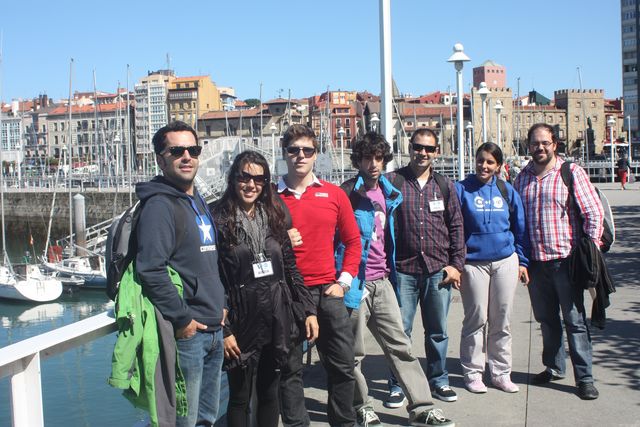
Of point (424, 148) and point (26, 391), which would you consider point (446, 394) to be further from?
point (26, 391)

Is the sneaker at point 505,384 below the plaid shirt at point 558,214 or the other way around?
below

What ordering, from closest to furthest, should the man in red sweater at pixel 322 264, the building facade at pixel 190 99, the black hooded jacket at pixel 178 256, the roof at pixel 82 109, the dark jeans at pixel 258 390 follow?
1. the black hooded jacket at pixel 178 256
2. the dark jeans at pixel 258 390
3. the man in red sweater at pixel 322 264
4. the roof at pixel 82 109
5. the building facade at pixel 190 99

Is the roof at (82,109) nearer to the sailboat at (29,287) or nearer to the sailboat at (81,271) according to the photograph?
the sailboat at (81,271)

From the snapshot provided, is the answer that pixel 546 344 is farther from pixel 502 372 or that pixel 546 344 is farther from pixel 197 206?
pixel 197 206

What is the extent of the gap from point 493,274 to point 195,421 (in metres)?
2.64

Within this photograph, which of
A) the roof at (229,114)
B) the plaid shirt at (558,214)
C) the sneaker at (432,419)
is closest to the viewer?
the sneaker at (432,419)

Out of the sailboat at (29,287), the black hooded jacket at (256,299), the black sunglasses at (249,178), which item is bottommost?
the sailboat at (29,287)

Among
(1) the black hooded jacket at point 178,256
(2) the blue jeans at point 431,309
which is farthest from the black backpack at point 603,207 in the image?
(1) the black hooded jacket at point 178,256

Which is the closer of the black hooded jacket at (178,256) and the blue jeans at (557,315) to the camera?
the black hooded jacket at (178,256)

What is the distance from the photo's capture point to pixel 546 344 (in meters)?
5.60

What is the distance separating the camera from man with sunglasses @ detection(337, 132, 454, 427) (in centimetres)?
471

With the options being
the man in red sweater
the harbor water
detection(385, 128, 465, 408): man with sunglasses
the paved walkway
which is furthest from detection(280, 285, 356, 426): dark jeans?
the harbor water

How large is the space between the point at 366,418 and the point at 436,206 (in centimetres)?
146

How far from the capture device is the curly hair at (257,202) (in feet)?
12.9
